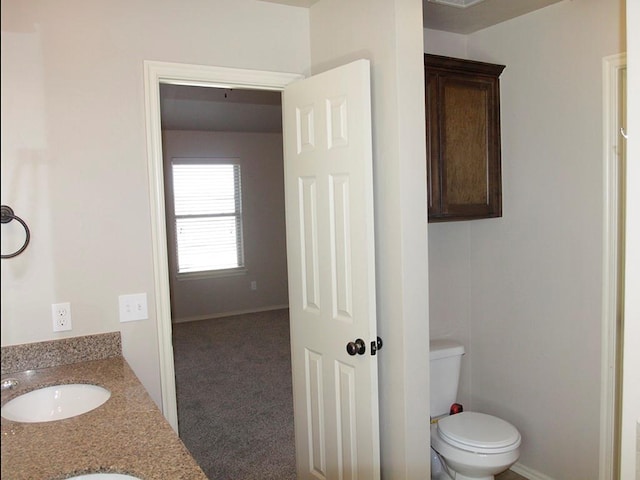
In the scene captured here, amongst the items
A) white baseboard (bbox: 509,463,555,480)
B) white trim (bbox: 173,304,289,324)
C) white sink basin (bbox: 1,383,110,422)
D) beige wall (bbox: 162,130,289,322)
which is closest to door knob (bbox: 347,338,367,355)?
white sink basin (bbox: 1,383,110,422)

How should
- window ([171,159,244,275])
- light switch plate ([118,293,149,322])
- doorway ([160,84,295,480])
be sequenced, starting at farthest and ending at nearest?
window ([171,159,244,275]) < doorway ([160,84,295,480]) < light switch plate ([118,293,149,322])

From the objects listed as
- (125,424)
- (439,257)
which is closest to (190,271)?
(439,257)

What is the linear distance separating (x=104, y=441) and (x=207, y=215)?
224 inches

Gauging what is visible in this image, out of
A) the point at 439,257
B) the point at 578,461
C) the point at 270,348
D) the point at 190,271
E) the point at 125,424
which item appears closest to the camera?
the point at 125,424

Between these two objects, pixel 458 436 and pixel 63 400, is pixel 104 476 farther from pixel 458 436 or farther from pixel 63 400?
pixel 458 436

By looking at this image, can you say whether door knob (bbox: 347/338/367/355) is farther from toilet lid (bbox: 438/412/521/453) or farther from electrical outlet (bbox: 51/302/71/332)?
electrical outlet (bbox: 51/302/71/332)

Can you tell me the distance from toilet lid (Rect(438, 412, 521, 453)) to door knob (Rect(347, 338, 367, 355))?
0.82 metres

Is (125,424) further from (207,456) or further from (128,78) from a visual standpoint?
(207,456)

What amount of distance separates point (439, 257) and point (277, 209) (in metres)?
4.56

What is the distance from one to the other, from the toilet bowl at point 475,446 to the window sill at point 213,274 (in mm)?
4731

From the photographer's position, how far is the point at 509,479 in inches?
117

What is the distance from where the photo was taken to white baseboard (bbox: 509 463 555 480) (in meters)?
2.93

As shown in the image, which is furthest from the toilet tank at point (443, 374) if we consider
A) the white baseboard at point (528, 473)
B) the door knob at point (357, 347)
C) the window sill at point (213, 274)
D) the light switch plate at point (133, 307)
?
the window sill at point (213, 274)

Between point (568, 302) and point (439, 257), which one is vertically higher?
point (439, 257)
